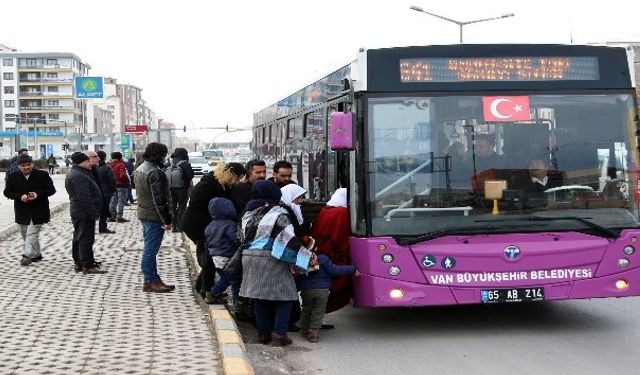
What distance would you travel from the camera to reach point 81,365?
6.61 m

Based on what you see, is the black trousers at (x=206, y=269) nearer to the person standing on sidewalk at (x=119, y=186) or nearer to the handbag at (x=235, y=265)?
the handbag at (x=235, y=265)

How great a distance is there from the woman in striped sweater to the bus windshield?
0.89 m

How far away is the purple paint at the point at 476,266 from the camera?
8250mm

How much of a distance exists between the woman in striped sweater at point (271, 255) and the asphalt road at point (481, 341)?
1.69 ft

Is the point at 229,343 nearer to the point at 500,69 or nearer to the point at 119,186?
the point at 500,69

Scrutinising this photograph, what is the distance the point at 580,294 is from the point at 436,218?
1.58 m

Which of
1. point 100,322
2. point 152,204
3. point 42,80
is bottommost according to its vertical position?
point 100,322

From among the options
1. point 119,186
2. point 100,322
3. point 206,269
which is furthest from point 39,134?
point 100,322

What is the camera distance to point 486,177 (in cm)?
830

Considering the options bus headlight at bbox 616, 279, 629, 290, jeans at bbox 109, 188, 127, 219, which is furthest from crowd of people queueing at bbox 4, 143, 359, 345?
jeans at bbox 109, 188, 127, 219

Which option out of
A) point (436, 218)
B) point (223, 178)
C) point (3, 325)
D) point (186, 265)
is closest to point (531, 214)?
point (436, 218)

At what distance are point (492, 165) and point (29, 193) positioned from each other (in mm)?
7100

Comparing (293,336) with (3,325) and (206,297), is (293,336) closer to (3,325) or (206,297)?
(206,297)

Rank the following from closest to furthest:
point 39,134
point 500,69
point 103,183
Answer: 1. point 500,69
2. point 103,183
3. point 39,134
